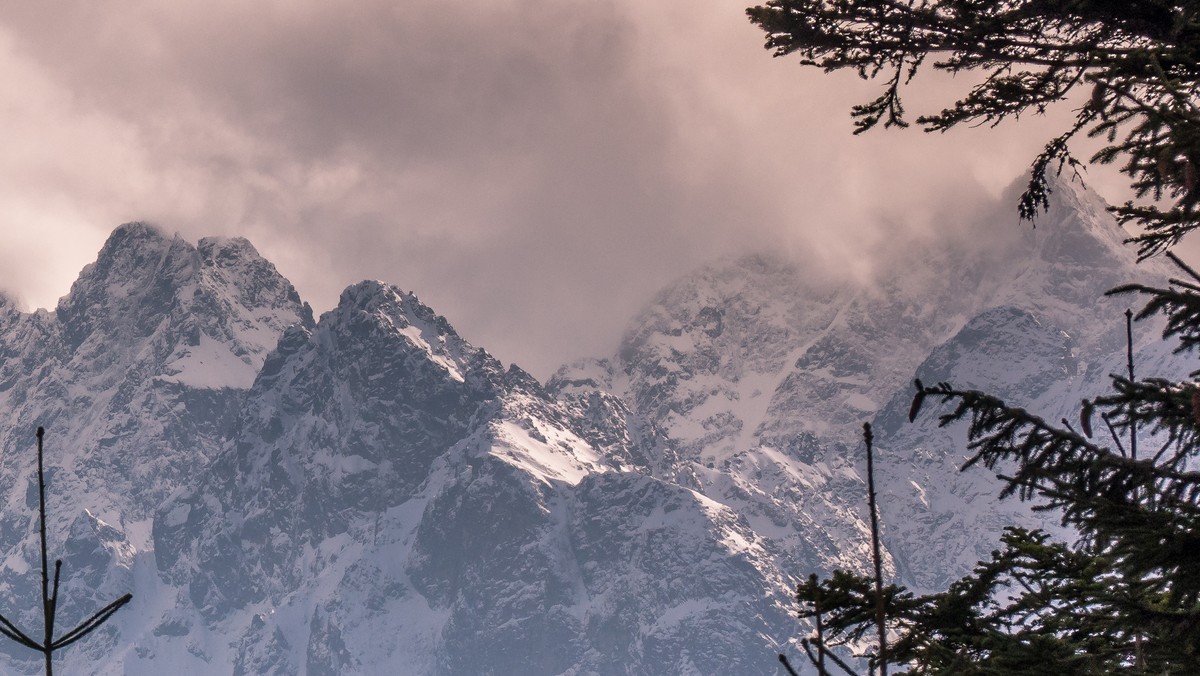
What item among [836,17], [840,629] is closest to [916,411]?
[840,629]

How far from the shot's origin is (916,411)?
12.8 m

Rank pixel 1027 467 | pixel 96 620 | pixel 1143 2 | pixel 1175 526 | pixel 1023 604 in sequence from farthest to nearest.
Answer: pixel 1023 604 < pixel 1143 2 < pixel 1027 467 < pixel 1175 526 < pixel 96 620

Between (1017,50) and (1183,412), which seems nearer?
(1183,412)

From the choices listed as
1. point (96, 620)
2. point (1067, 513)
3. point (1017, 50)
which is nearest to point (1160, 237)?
point (1067, 513)

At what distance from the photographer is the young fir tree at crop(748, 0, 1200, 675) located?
39.7ft

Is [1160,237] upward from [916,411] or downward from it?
upward

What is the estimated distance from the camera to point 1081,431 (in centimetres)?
1412

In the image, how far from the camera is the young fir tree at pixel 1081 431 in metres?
12.1

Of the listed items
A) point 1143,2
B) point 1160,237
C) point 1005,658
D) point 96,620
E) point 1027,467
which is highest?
point 1143,2

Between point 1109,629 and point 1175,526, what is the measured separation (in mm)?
1124

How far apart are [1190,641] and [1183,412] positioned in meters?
1.60

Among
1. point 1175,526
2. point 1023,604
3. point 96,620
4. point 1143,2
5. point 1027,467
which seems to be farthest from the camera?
point 1023,604

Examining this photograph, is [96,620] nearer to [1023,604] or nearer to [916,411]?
[916,411]

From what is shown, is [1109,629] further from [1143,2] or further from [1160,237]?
[1143,2]
